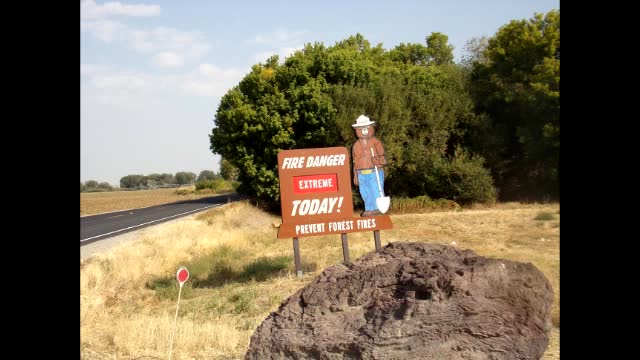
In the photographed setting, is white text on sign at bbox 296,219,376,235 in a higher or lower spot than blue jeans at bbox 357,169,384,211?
lower

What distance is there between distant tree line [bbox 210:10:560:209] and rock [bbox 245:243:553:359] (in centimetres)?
93

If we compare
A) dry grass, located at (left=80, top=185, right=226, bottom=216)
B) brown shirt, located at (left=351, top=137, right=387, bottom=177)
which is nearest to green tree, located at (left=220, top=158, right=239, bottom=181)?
dry grass, located at (left=80, top=185, right=226, bottom=216)

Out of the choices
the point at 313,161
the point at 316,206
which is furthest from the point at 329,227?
the point at 313,161

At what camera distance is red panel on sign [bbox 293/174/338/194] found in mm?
11719

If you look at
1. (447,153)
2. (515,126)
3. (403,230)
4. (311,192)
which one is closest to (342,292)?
(515,126)

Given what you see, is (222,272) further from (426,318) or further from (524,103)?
(524,103)

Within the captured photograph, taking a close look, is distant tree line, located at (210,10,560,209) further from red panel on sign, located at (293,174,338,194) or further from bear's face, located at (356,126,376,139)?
red panel on sign, located at (293,174,338,194)

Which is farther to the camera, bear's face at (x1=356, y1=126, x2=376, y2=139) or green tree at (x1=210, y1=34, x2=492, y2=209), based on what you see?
green tree at (x1=210, y1=34, x2=492, y2=209)

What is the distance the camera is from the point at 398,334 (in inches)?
202

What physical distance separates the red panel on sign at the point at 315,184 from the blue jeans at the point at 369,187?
2.06ft

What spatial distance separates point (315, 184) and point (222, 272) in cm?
368

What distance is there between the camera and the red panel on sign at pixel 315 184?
1172cm

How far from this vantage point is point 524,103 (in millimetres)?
5891
